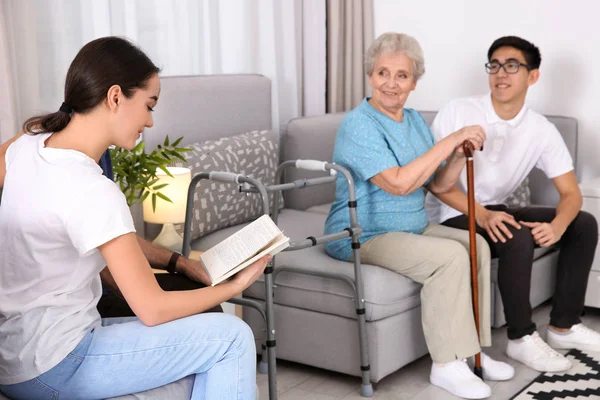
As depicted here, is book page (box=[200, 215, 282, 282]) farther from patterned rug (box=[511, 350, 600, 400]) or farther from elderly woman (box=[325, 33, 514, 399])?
patterned rug (box=[511, 350, 600, 400])

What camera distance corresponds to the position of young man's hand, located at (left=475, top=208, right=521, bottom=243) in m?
2.97

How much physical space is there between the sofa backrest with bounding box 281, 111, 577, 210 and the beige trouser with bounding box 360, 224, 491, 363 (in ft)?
3.07

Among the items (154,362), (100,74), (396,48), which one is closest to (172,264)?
(154,362)

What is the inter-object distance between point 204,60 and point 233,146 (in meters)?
0.57

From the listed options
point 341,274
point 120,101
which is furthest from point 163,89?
point 120,101

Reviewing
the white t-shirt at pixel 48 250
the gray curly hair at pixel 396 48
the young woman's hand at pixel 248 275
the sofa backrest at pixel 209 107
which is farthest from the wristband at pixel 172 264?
the gray curly hair at pixel 396 48

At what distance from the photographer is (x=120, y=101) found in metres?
1.70

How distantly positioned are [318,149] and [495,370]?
1267mm

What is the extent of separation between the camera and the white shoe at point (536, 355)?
293 centimetres

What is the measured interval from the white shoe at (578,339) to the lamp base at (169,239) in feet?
4.74

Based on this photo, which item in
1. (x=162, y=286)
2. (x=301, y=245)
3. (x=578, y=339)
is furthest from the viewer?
(x=578, y=339)

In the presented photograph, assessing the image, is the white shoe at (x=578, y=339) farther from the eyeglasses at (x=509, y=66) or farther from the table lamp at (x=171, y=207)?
the table lamp at (x=171, y=207)

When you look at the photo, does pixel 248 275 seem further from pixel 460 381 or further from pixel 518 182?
pixel 518 182

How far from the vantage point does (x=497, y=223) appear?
2988 millimetres
